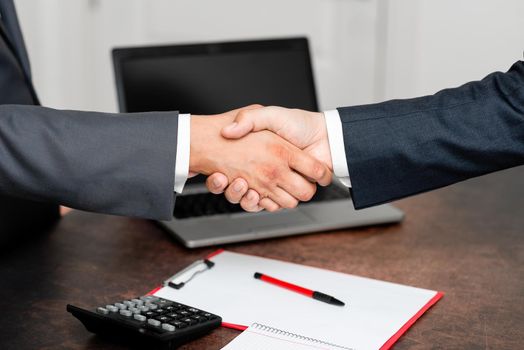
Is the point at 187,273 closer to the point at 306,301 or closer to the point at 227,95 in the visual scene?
the point at 306,301

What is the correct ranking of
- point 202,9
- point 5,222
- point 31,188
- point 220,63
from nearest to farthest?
point 31,188, point 5,222, point 220,63, point 202,9

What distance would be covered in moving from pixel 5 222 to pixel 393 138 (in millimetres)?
599

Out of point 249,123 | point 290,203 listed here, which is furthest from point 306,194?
point 249,123

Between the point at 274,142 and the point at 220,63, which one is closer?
the point at 274,142

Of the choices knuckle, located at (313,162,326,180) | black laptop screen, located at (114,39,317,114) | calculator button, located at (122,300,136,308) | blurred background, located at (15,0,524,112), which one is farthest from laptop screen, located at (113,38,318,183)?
blurred background, located at (15,0,524,112)

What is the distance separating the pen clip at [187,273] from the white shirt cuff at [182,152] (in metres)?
0.11

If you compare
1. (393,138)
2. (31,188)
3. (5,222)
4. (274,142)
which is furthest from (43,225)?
(393,138)

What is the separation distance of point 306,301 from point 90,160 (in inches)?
13.4

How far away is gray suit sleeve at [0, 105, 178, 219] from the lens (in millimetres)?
991

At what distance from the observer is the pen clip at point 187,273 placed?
1.01 meters

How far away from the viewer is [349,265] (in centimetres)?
110

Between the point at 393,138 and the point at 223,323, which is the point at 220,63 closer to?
the point at 393,138

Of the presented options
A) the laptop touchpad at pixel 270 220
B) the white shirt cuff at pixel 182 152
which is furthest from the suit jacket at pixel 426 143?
the white shirt cuff at pixel 182 152

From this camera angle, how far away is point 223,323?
0.90 metres
